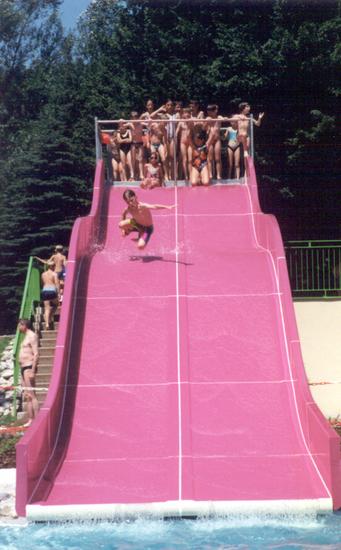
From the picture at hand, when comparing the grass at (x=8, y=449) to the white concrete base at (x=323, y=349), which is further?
the white concrete base at (x=323, y=349)

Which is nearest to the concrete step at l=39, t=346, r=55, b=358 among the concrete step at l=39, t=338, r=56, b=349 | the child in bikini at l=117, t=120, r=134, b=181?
the concrete step at l=39, t=338, r=56, b=349

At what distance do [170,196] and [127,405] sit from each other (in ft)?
22.4

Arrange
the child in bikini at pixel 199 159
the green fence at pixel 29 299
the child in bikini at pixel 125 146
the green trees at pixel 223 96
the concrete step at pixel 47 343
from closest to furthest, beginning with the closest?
the green fence at pixel 29 299 → the concrete step at pixel 47 343 → the child in bikini at pixel 199 159 → the child in bikini at pixel 125 146 → the green trees at pixel 223 96

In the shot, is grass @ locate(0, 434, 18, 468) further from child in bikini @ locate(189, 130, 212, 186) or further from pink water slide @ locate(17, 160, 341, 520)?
child in bikini @ locate(189, 130, 212, 186)

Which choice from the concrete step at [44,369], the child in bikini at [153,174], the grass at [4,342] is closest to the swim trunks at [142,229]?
the concrete step at [44,369]

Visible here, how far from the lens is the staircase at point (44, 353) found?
15.1 m

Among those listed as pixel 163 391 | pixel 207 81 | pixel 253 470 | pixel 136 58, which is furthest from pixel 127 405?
pixel 136 58

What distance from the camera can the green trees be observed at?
2633 centimetres

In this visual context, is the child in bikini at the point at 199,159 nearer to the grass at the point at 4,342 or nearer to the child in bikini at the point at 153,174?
the child in bikini at the point at 153,174

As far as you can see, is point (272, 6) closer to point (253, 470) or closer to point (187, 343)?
point (187, 343)

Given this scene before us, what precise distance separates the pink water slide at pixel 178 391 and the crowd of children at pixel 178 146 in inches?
111

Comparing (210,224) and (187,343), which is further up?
(210,224)

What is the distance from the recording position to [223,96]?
89.7ft

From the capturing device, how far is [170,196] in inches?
687
